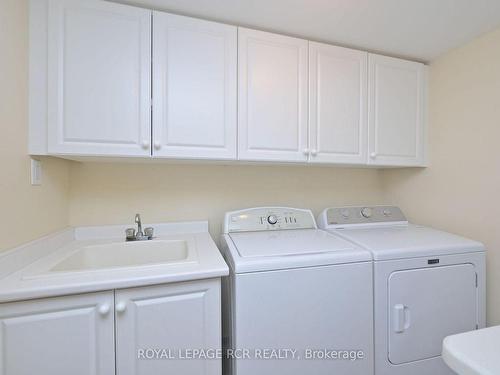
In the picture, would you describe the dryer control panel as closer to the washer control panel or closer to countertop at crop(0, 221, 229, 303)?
the washer control panel

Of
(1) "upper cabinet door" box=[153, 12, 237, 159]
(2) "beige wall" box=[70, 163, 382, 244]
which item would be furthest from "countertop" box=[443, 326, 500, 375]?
(2) "beige wall" box=[70, 163, 382, 244]

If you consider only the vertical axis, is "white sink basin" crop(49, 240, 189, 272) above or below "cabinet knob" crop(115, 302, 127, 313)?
above

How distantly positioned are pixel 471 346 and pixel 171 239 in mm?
1431

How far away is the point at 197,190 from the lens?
1.74 meters

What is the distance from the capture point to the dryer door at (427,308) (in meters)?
1.22

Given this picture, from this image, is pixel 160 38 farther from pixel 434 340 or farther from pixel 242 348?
pixel 434 340

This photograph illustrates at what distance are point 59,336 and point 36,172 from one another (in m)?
0.77

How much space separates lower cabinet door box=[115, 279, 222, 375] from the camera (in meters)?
0.94

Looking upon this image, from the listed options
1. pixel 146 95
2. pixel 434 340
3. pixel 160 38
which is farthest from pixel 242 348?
pixel 160 38

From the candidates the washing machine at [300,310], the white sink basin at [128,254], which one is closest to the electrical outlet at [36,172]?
the white sink basin at [128,254]

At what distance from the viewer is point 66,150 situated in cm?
113

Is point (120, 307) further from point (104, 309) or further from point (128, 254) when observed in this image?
point (128, 254)

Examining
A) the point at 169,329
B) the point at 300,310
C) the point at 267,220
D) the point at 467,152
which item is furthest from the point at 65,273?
the point at 467,152

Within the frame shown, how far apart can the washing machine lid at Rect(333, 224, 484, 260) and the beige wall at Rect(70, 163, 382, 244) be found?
51 cm
